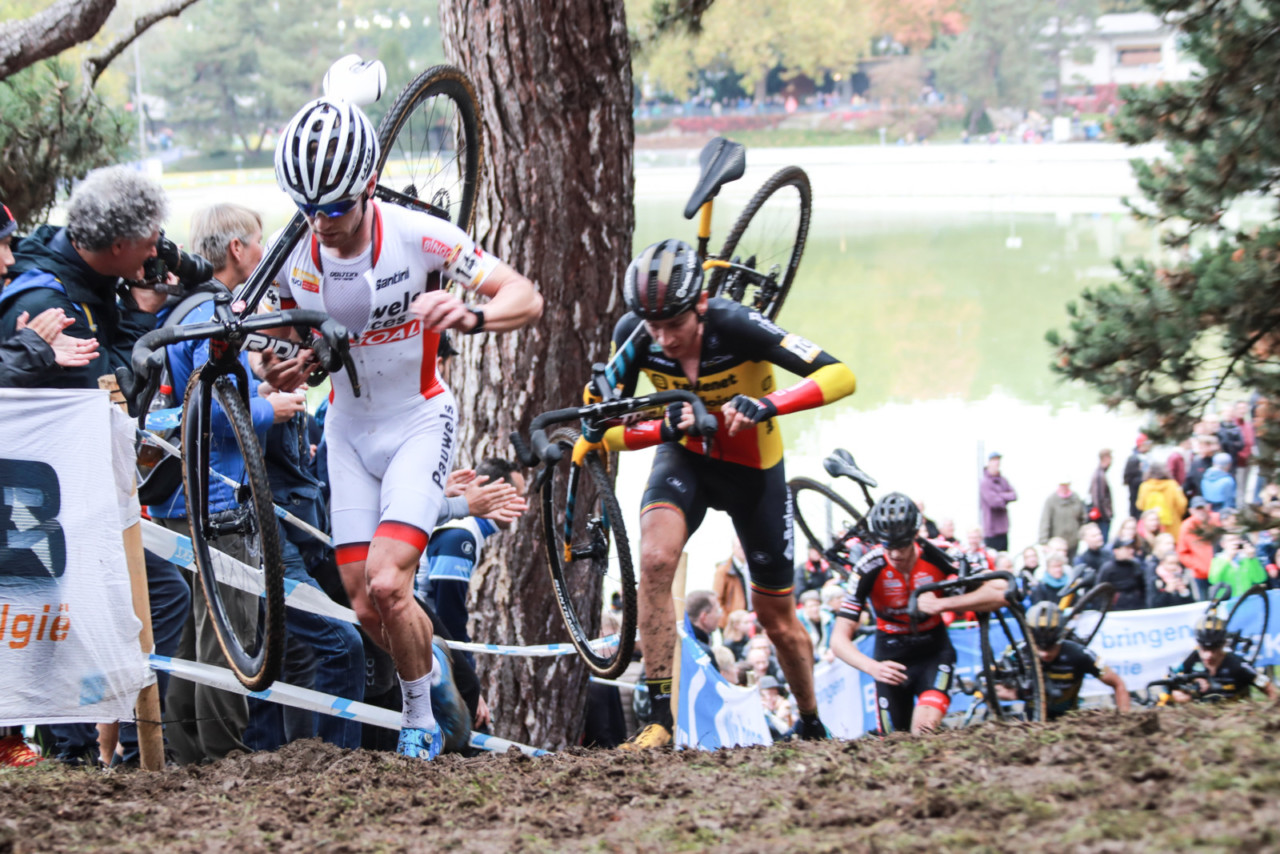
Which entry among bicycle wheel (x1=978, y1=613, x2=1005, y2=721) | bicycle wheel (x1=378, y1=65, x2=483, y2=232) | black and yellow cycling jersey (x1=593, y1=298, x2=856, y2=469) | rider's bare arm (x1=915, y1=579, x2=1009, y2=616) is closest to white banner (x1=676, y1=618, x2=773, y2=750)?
rider's bare arm (x1=915, y1=579, x2=1009, y2=616)

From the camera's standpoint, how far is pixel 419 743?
192 inches

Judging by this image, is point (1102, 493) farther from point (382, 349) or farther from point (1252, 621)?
point (382, 349)

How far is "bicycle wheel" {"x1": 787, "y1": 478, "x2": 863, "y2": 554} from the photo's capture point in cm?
924

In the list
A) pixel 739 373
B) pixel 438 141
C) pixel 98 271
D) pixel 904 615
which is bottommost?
pixel 904 615

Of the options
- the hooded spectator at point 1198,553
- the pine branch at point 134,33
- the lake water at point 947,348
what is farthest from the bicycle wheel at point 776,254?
the lake water at point 947,348

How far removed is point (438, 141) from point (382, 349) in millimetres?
2639

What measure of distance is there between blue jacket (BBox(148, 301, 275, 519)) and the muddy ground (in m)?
1.12

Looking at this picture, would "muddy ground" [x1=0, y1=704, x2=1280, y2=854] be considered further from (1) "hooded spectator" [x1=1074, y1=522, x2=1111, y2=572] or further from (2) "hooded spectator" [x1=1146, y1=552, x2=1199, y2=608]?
(1) "hooded spectator" [x1=1074, y1=522, x2=1111, y2=572]

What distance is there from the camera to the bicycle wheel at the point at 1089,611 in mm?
8266

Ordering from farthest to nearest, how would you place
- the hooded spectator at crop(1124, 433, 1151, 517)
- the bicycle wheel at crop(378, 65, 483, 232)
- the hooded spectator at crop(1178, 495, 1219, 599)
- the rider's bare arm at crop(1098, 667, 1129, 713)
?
the hooded spectator at crop(1124, 433, 1151, 517) → the hooded spectator at crop(1178, 495, 1219, 599) → the rider's bare arm at crop(1098, 667, 1129, 713) → the bicycle wheel at crop(378, 65, 483, 232)

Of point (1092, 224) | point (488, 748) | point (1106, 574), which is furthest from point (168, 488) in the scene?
point (1092, 224)

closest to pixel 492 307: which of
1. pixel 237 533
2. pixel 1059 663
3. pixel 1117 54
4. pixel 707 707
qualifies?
pixel 237 533

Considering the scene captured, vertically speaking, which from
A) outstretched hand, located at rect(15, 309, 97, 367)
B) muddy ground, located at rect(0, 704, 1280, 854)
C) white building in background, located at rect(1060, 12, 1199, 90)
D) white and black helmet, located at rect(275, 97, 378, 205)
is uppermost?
white building in background, located at rect(1060, 12, 1199, 90)

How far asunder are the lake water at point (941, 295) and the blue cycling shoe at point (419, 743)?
22.1ft
